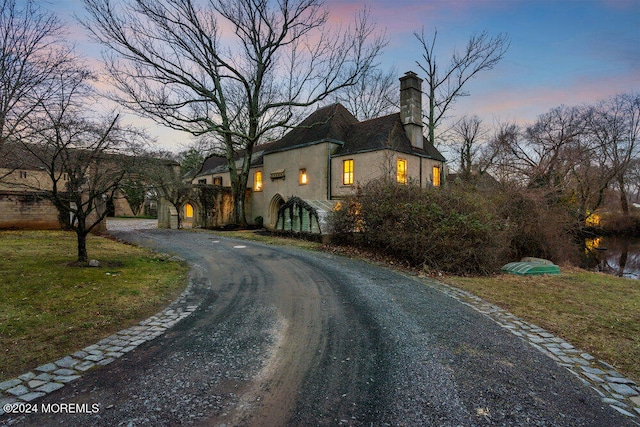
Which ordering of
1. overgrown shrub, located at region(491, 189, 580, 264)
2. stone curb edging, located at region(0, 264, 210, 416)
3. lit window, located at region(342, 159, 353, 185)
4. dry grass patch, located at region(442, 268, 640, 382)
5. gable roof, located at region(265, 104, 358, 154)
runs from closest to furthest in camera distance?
stone curb edging, located at region(0, 264, 210, 416), dry grass patch, located at region(442, 268, 640, 382), overgrown shrub, located at region(491, 189, 580, 264), lit window, located at region(342, 159, 353, 185), gable roof, located at region(265, 104, 358, 154)

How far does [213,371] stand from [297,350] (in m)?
1.10

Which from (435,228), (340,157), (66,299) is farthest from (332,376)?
(340,157)

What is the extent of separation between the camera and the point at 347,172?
20.3 metres

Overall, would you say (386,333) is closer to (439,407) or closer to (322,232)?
(439,407)

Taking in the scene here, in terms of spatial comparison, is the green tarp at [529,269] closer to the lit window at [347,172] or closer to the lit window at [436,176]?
the lit window at [347,172]

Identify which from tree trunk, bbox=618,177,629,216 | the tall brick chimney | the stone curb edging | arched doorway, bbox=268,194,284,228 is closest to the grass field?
the stone curb edging

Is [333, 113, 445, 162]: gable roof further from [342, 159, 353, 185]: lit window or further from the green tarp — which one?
the green tarp

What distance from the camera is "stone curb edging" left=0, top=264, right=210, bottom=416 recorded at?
10.1 feet

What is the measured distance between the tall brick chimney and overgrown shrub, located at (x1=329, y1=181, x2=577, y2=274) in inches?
295

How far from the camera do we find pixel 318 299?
20.9 ft

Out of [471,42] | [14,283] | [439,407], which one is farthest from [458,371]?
[471,42]

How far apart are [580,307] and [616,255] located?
1952cm

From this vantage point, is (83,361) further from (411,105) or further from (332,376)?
(411,105)

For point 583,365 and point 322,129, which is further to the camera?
point 322,129
